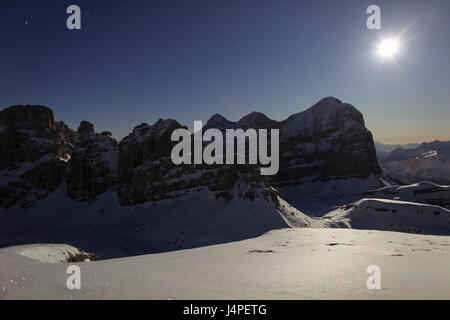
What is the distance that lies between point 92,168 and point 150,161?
18.1m

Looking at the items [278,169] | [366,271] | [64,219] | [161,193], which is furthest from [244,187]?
[278,169]

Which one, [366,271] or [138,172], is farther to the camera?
[138,172]

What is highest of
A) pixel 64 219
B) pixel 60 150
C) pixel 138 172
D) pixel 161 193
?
pixel 60 150

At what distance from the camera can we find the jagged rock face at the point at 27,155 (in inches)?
2267

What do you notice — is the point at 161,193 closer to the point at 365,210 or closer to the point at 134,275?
the point at 365,210

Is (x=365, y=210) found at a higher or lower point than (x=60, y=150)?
lower

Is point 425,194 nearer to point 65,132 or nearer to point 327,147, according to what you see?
point 327,147

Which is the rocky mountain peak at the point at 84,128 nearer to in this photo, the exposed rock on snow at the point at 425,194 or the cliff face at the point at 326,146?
the cliff face at the point at 326,146

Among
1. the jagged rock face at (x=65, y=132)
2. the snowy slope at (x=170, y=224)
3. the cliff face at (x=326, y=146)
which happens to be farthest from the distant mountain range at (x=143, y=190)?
the jagged rock face at (x=65, y=132)

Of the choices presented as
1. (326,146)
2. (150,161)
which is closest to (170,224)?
(150,161)

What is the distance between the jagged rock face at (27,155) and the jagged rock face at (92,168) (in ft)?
25.3
